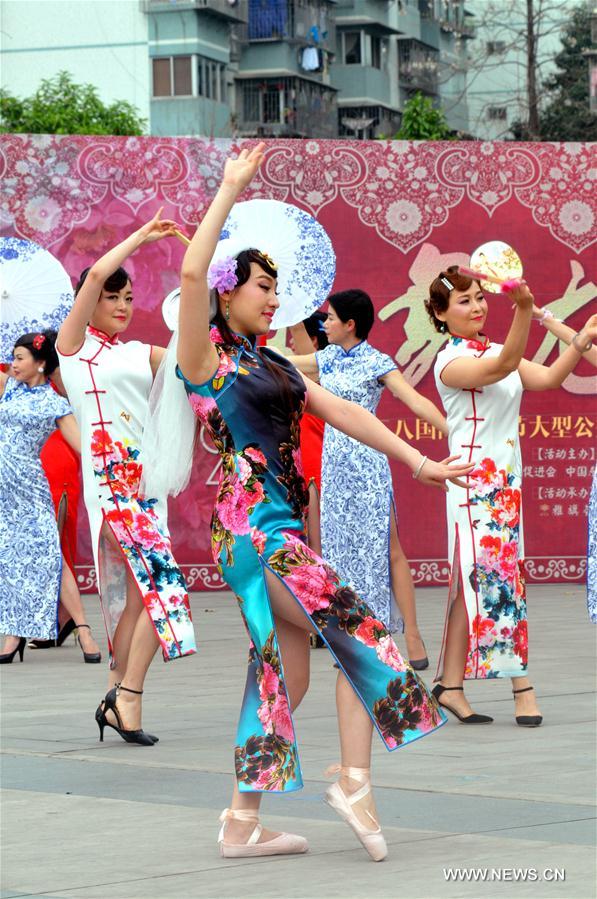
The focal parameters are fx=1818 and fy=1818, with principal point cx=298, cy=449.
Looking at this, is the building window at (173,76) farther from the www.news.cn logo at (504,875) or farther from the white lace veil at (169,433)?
the www.news.cn logo at (504,875)

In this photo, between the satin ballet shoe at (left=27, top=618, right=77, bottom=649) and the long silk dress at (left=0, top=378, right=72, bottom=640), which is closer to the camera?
the long silk dress at (left=0, top=378, right=72, bottom=640)

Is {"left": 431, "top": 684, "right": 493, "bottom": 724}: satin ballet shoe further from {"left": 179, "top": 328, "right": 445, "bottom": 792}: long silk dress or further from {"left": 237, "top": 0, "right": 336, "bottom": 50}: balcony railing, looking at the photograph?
{"left": 237, "top": 0, "right": 336, "bottom": 50}: balcony railing

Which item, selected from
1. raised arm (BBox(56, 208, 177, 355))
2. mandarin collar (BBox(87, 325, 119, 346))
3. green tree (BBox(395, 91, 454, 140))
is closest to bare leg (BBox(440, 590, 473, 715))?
mandarin collar (BBox(87, 325, 119, 346))

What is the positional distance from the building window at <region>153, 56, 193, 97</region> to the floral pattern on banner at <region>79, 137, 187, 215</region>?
4244 centimetres

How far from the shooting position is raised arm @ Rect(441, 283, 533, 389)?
619cm

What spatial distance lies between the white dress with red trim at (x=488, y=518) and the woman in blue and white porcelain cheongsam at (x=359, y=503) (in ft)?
4.67

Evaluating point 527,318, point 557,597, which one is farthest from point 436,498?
point 527,318

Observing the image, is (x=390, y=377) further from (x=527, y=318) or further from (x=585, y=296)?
(x=585, y=296)

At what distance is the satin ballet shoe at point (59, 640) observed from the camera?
1004 centimetres

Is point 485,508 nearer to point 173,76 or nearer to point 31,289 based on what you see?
point 31,289

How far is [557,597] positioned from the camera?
12523 millimetres

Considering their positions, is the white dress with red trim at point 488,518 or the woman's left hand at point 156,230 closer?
the woman's left hand at point 156,230

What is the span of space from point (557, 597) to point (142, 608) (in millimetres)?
6120

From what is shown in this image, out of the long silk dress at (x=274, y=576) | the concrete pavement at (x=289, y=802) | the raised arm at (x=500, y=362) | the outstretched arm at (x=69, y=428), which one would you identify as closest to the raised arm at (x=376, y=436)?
the long silk dress at (x=274, y=576)
